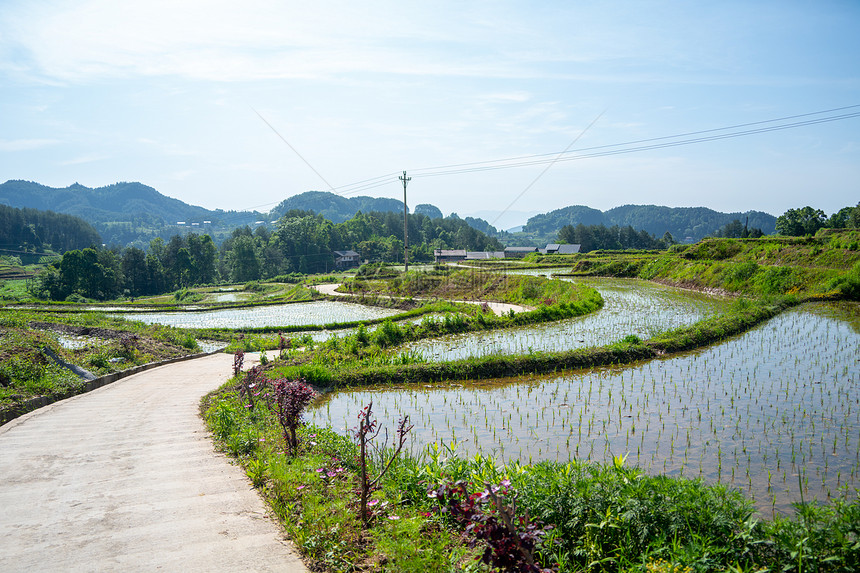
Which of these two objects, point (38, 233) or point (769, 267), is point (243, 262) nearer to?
point (38, 233)

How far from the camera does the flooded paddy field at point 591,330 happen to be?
15742 mm

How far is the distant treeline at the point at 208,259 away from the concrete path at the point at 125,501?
55983mm

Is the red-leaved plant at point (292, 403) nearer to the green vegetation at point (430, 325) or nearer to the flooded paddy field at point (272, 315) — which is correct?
the green vegetation at point (430, 325)

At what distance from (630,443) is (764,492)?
195 centimetres

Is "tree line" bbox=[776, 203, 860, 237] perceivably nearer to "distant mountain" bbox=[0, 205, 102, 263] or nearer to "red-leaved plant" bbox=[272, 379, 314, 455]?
"red-leaved plant" bbox=[272, 379, 314, 455]

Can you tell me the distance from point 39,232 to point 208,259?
195 feet

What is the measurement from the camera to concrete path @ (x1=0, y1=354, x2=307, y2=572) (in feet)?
12.6

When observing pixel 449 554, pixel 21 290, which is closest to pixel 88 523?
pixel 449 554

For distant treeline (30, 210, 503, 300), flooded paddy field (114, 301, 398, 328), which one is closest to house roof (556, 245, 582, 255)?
distant treeline (30, 210, 503, 300)

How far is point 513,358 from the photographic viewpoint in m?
13.4

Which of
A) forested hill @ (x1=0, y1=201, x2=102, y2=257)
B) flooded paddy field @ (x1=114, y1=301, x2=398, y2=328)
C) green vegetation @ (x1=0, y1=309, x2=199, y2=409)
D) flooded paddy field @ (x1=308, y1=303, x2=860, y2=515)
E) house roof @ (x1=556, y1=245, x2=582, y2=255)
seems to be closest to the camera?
flooded paddy field @ (x1=308, y1=303, x2=860, y2=515)

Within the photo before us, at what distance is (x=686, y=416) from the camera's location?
8914mm

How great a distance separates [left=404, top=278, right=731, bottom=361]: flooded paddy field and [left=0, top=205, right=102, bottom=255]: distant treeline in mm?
110612

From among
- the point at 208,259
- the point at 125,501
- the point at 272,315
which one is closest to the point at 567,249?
the point at 208,259
